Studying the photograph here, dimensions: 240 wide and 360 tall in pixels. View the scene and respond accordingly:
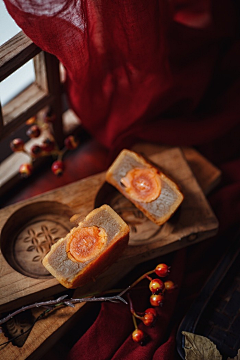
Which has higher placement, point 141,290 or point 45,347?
point 45,347

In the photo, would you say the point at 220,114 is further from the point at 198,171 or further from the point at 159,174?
the point at 159,174

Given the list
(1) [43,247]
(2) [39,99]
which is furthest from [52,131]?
(1) [43,247]

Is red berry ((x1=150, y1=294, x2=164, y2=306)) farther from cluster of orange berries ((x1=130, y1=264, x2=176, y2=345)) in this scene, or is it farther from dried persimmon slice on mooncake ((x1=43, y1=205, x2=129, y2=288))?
dried persimmon slice on mooncake ((x1=43, y1=205, x2=129, y2=288))

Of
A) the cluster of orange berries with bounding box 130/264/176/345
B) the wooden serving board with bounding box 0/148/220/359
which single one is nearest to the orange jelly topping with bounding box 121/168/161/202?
the wooden serving board with bounding box 0/148/220/359

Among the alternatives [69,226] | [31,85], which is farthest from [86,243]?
[31,85]

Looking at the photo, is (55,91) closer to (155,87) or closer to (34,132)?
(34,132)

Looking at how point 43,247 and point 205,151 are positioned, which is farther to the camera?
point 205,151

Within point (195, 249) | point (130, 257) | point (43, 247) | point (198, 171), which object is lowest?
point (195, 249)
